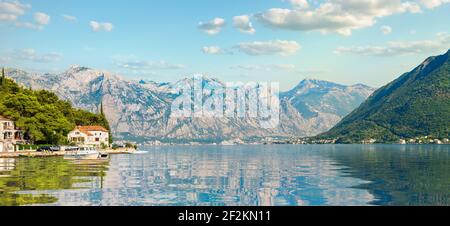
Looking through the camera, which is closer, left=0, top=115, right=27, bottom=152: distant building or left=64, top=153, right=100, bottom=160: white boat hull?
left=64, top=153, right=100, bottom=160: white boat hull

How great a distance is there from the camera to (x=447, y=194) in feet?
150

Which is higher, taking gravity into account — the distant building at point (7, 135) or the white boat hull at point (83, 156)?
the distant building at point (7, 135)

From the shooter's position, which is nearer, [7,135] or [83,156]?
[83,156]

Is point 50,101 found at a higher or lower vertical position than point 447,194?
higher

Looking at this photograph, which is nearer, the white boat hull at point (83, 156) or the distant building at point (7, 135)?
the white boat hull at point (83, 156)

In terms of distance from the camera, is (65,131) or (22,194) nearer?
(22,194)

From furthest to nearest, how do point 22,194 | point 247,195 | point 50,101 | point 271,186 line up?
1. point 50,101
2. point 271,186
3. point 247,195
4. point 22,194

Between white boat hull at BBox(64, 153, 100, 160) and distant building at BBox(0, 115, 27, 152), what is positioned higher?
distant building at BBox(0, 115, 27, 152)

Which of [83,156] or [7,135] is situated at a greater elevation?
[7,135]

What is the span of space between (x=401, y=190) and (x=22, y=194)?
39.1 m
